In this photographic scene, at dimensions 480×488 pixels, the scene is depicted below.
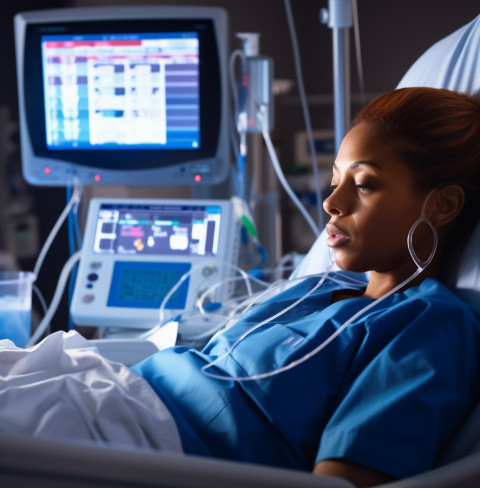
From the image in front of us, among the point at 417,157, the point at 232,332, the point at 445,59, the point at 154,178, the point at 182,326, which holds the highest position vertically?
the point at 445,59

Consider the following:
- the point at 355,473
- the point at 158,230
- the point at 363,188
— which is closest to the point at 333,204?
the point at 363,188

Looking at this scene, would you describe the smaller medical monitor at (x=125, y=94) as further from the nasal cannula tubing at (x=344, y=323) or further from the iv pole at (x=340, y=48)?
the nasal cannula tubing at (x=344, y=323)

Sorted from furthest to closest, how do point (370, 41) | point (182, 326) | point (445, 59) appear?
point (370, 41), point (182, 326), point (445, 59)

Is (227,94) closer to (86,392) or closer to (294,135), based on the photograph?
(86,392)

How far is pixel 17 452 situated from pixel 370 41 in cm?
270

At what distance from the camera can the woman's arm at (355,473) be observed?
30.2 inches

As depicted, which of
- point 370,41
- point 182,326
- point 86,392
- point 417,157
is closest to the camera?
point 86,392

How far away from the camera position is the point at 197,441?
0.90 m

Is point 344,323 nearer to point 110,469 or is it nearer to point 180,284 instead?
point 110,469

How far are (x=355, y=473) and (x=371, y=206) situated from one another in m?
0.40

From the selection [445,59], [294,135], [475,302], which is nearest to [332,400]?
[475,302]

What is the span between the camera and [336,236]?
41.4 inches

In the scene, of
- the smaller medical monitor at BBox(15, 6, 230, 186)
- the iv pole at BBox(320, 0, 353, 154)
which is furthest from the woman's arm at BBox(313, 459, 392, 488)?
the smaller medical monitor at BBox(15, 6, 230, 186)

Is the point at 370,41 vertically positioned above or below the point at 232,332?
above
